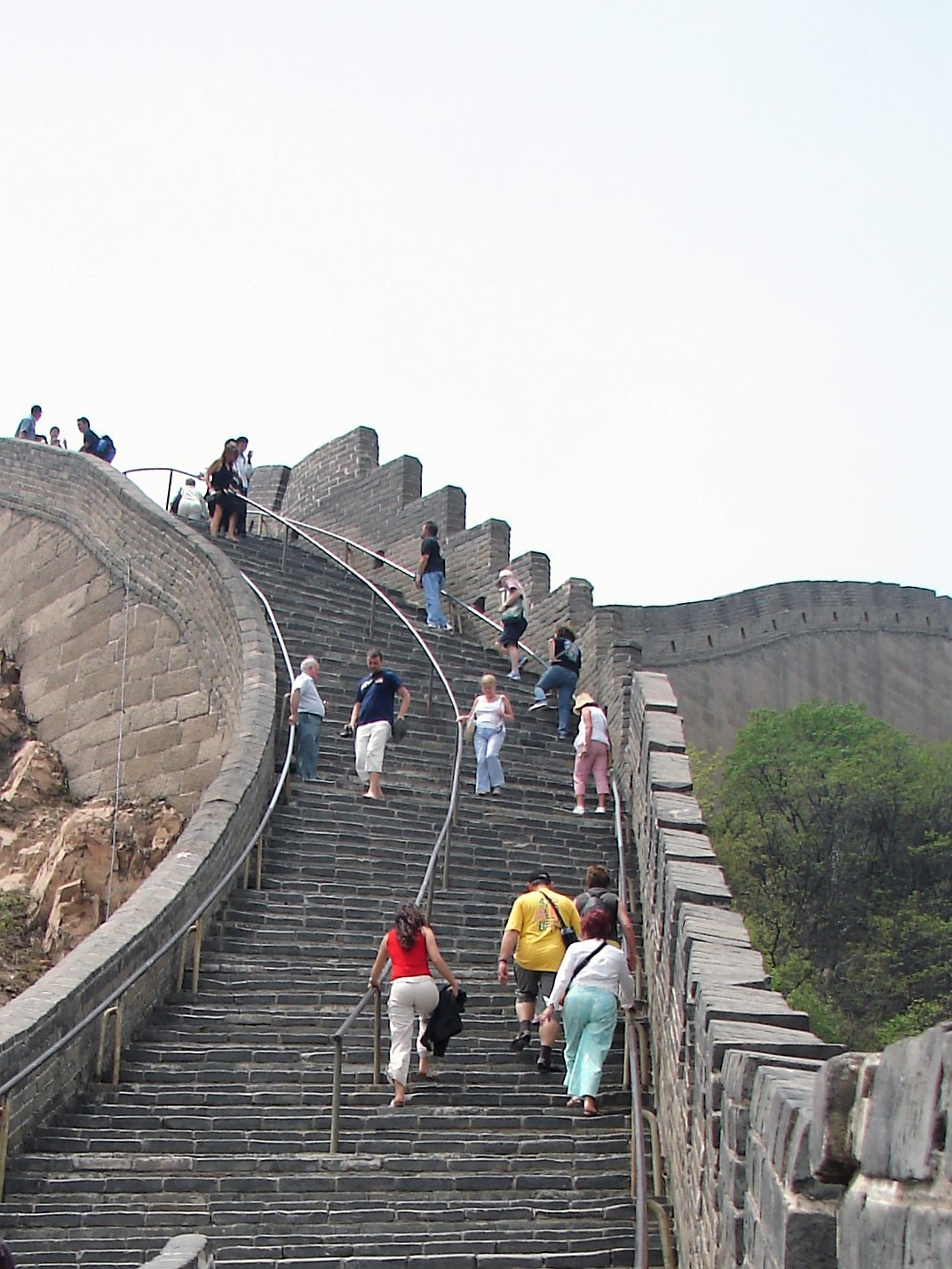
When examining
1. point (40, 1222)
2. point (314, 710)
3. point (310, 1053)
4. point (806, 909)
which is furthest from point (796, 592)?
point (40, 1222)

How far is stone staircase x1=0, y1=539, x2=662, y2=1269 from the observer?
27.5ft

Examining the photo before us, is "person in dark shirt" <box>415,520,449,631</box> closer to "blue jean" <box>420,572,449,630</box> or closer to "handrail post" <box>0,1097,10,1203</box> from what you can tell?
"blue jean" <box>420,572,449,630</box>

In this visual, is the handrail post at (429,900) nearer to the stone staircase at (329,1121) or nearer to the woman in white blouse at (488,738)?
the stone staircase at (329,1121)

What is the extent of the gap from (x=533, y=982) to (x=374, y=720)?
4.69 metres

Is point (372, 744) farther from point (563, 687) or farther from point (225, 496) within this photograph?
point (225, 496)

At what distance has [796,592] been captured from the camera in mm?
29906

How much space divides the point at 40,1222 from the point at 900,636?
24.7 m

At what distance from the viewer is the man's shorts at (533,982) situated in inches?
411

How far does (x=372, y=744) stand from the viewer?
1470 centimetres

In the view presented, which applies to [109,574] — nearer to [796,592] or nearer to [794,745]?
[794,745]

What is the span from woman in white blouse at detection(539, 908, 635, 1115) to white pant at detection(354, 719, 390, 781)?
5.21 meters

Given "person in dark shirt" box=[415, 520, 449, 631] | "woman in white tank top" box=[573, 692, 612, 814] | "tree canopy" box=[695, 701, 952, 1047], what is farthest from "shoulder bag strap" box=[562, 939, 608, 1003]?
"tree canopy" box=[695, 701, 952, 1047]

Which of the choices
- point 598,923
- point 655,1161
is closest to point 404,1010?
point 598,923

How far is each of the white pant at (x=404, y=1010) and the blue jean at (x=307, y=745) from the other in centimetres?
529
